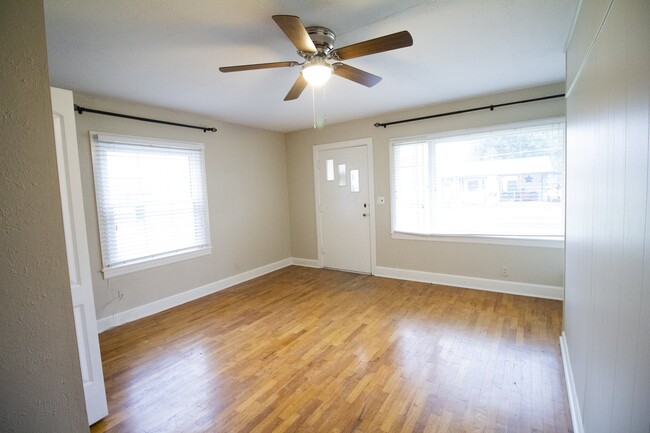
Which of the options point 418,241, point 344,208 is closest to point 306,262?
point 344,208

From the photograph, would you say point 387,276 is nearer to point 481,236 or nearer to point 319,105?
point 481,236

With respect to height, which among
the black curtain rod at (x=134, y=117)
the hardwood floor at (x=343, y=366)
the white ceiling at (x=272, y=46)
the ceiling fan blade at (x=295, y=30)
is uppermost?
the white ceiling at (x=272, y=46)

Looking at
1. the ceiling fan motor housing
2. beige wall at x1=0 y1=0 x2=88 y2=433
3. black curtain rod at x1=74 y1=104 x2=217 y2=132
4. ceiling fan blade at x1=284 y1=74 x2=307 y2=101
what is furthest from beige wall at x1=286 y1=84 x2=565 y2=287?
beige wall at x1=0 y1=0 x2=88 y2=433

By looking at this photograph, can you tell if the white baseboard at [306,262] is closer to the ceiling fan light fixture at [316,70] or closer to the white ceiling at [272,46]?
the white ceiling at [272,46]

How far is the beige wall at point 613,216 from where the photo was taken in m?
0.81

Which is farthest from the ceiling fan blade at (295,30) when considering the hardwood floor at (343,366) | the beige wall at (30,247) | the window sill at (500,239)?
the window sill at (500,239)

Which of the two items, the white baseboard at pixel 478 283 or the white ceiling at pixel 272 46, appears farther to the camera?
the white baseboard at pixel 478 283

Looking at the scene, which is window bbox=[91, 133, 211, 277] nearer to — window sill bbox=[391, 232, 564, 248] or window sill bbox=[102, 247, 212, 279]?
window sill bbox=[102, 247, 212, 279]

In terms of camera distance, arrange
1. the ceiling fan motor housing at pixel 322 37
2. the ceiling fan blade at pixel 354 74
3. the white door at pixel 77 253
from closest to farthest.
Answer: the white door at pixel 77 253, the ceiling fan motor housing at pixel 322 37, the ceiling fan blade at pixel 354 74

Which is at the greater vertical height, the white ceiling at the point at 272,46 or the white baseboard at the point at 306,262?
the white ceiling at the point at 272,46

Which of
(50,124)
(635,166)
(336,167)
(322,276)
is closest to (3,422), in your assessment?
(50,124)

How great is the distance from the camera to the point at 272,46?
2160 mm

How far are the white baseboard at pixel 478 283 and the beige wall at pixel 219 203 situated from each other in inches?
80.8

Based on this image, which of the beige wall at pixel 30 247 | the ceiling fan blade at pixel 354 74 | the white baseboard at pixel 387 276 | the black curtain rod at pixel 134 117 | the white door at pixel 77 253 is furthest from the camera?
the white baseboard at pixel 387 276
